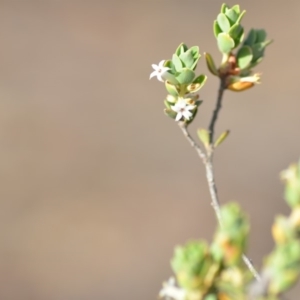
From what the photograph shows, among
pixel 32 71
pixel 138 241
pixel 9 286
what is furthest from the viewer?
pixel 32 71

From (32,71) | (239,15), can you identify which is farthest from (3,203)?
(239,15)

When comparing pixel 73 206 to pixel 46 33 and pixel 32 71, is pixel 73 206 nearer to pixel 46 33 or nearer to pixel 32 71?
pixel 32 71

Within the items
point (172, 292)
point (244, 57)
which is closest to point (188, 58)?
point (244, 57)

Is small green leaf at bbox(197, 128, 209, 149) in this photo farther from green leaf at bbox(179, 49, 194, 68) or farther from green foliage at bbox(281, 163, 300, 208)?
green foliage at bbox(281, 163, 300, 208)

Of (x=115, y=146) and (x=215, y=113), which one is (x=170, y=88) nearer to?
(x=215, y=113)

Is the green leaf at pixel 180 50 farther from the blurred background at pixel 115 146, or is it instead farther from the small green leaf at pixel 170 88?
the blurred background at pixel 115 146
